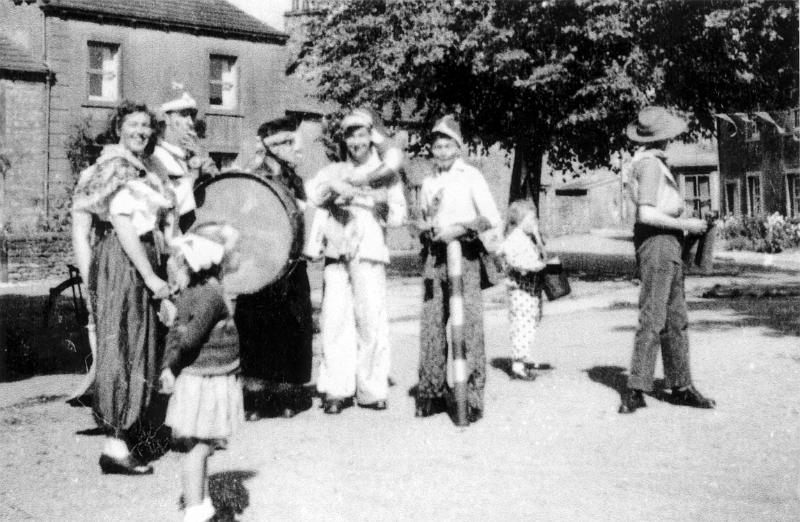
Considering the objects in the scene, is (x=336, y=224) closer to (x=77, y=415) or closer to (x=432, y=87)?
(x=77, y=415)

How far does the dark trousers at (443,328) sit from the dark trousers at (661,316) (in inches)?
42.0

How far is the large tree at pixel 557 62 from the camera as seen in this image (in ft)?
59.0

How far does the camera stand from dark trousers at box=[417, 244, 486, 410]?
6.48 metres

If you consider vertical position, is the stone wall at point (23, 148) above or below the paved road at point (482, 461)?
above

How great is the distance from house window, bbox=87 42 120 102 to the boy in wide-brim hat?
24585mm

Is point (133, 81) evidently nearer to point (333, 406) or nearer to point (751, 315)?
point (751, 315)

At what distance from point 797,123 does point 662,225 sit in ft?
97.3

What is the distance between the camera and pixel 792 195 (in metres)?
34.1

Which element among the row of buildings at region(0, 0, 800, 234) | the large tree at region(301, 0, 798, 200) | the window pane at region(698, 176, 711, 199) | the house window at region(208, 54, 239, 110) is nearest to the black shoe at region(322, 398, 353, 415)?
the large tree at region(301, 0, 798, 200)

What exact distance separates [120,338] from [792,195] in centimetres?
3266

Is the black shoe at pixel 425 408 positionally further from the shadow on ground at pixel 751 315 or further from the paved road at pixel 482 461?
the shadow on ground at pixel 751 315

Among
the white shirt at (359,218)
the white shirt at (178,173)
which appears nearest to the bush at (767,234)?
the white shirt at (359,218)

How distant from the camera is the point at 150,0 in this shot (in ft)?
98.1

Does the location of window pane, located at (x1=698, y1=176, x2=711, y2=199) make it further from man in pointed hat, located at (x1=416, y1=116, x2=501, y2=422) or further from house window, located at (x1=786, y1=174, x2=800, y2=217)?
man in pointed hat, located at (x1=416, y1=116, x2=501, y2=422)
